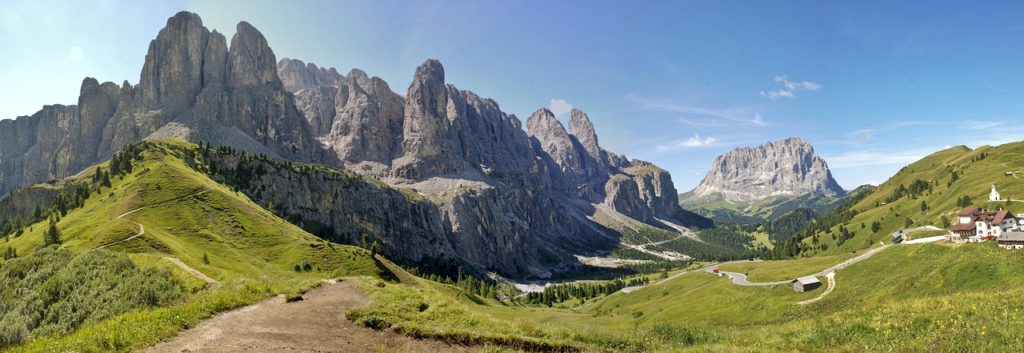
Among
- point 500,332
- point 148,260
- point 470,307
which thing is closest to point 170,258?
point 148,260

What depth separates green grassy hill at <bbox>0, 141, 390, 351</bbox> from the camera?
25.2 metres

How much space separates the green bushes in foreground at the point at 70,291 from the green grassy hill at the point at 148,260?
83 millimetres

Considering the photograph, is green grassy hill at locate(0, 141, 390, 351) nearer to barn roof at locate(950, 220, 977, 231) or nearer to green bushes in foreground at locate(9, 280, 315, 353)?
green bushes in foreground at locate(9, 280, 315, 353)

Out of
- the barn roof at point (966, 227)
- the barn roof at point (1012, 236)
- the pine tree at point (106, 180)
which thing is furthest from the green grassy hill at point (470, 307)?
the pine tree at point (106, 180)

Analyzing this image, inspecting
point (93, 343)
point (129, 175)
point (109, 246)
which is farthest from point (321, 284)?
point (129, 175)

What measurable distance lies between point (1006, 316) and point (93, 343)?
1546 inches

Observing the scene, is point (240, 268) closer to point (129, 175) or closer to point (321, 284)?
point (321, 284)

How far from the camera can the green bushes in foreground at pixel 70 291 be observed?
91.1 ft

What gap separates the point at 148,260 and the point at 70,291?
1377cm

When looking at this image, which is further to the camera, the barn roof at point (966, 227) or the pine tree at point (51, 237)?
the barn roof at point (966, 227)

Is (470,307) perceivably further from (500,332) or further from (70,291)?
(70,291)

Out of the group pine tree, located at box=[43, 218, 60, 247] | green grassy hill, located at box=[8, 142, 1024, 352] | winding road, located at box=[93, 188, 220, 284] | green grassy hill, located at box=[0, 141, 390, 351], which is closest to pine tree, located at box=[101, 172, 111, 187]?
green grassy hill, located at box=[0, 141, 390, 351]

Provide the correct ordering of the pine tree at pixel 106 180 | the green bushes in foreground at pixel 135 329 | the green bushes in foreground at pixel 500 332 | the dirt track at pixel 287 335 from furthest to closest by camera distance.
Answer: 1. the pine tree at pixel 106 180
2. the green bushes in foreground at pixel 500 332
3. the dirt track at pixel 287 335
4. the green bushes in foreground at pixel 135 329

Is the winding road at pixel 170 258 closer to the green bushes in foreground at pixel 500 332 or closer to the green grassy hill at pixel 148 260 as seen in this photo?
the green grassy hill at pixel 148 260
